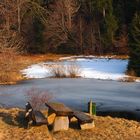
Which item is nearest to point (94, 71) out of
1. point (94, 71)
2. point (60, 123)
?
point (94, 71)

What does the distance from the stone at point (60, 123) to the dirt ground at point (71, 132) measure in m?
0.15

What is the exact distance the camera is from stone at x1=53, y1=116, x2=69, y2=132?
12227mm

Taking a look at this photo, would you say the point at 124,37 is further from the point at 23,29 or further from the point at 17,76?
the point at 17,76

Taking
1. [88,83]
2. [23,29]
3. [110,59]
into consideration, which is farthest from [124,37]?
[88,83]

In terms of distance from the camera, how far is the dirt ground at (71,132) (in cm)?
1173

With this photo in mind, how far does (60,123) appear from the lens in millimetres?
12242

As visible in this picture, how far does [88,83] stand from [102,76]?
340 cm

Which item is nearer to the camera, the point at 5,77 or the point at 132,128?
the point at 132,128

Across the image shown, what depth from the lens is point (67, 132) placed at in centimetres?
1218

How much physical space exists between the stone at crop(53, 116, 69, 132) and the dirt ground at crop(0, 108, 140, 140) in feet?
0.48

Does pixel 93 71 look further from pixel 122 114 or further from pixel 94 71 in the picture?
pixel 122 114

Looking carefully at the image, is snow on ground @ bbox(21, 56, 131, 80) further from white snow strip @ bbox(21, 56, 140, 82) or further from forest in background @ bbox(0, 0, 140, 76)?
forest in background @ bbox(0, 0, 140, 76)

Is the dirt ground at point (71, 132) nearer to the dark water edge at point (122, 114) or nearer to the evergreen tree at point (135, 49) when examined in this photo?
the dark water edge at point (122, 114)

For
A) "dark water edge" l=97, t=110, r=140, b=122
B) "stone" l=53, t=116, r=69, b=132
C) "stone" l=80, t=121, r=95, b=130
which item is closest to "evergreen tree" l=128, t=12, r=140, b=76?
→ "dark water edge" l=97, t=110, r=140, b=122
